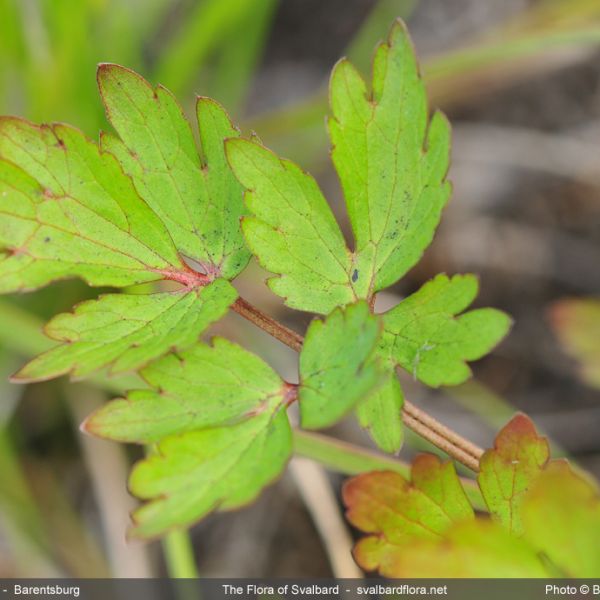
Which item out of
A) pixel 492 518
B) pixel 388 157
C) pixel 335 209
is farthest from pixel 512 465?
pixel 335 209

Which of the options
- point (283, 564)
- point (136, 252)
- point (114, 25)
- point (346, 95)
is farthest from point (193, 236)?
point (114, 25)

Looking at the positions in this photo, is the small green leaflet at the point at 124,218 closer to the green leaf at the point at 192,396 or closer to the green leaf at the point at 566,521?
the green leaf at the point at 192,396

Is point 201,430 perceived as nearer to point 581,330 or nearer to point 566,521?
point 566,521

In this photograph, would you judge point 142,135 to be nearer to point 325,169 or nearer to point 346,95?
point 346,95

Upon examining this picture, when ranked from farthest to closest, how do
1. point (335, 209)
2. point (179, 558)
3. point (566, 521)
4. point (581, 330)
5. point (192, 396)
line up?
point (335, 209) → point (581, 330) → point (179, 558) → point (192, 396) → point (566, 521)

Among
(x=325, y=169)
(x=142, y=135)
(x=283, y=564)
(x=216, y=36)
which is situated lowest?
(x=283, y=564)

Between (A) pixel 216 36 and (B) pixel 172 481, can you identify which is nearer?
(B) pixel 172 481
